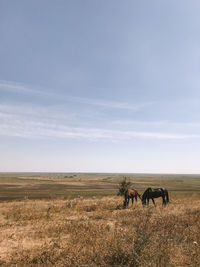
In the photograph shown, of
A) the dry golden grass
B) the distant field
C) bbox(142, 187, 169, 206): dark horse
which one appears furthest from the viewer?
the distant field

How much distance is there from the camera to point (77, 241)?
28.3 ft

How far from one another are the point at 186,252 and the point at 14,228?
30.5 ft

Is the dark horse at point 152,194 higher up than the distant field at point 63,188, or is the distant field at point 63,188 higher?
the dark horse at point 152,194

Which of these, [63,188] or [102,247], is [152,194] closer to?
[102,247]

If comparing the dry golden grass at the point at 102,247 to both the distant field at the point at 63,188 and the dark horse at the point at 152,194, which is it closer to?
Answer: the dark horse at the point at 152,194

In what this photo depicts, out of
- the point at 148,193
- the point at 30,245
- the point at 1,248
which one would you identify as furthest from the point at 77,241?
the point at 148,193

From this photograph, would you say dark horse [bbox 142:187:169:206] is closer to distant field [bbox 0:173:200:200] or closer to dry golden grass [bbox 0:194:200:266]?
dry golden grass [bbox 0:194:200:266]

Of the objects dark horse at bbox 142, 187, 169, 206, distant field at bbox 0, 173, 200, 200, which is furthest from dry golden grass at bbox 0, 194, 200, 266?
distant field at bbox 0, 173, 200, 200

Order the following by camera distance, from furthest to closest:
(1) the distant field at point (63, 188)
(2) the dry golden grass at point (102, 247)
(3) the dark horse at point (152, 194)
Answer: (1) the distant field at point (63, 188) < (3) the dark horse at point (152, 194) < (2) the dry golden grass at point (102, 247)

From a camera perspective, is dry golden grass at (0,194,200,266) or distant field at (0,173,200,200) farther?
distant field at (0,173,200,200)

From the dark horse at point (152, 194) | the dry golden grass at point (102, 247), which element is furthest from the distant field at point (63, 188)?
the dry golden grass at point (102, 247)

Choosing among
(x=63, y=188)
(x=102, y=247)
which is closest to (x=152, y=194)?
(x=102, y=247)

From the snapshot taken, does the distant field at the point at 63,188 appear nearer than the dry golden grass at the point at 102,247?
No

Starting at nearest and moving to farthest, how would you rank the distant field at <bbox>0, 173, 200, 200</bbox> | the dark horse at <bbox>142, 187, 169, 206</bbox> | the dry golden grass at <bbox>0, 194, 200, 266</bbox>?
the dry golden grass at <bbox>0, 194, 200, 266</bbox>
the dark horse at <bbox>142, 187, 169, 206</bbox>
the distant field at <bbox>0, 173, 200, 200</bbox>
